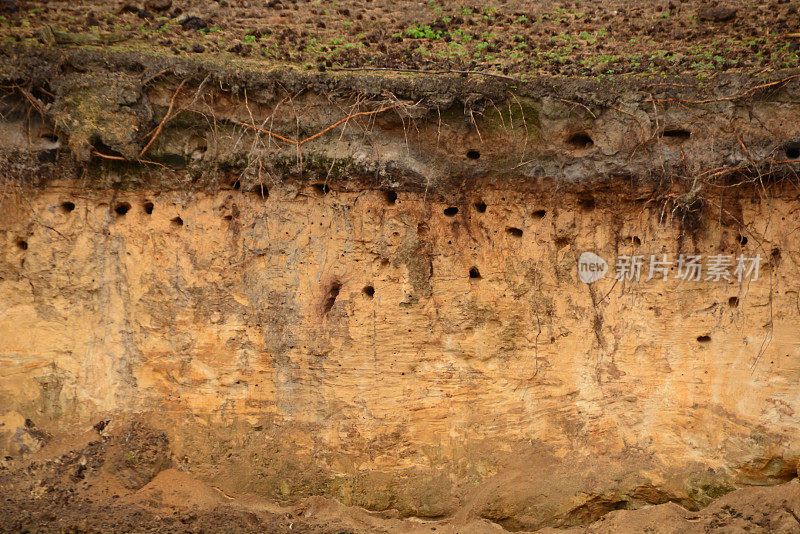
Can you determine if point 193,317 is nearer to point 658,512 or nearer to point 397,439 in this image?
point 397,439

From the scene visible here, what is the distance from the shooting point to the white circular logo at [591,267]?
4.47m

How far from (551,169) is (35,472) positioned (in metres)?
4.27

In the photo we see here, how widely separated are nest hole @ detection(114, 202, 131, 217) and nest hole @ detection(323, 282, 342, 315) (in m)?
1.62

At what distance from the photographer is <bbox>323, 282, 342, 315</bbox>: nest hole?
4557 millimetres

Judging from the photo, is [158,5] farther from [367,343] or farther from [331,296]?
[367,343]

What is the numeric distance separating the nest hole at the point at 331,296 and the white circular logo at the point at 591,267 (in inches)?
70.4

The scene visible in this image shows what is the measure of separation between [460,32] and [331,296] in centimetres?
240

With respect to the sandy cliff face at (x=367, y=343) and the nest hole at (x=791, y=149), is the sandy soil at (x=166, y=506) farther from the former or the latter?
the nest hole at (x=791, y=149)

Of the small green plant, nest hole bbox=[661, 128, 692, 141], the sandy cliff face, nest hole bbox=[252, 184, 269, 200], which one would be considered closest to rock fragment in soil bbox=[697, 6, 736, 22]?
nest hole bbox=[661, 128, 692, 141]

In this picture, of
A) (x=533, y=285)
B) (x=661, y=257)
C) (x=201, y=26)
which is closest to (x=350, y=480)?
(x=533, y=285)

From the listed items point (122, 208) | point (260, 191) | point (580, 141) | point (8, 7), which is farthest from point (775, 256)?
point (8, 7)

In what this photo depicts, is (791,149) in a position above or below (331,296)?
above

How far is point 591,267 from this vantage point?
4477 millimetres

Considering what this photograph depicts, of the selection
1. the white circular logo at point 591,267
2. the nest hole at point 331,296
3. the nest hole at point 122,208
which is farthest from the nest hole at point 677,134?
the nest hole at point 122,208
